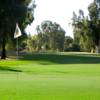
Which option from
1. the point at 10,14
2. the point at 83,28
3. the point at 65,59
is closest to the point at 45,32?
the point at 83,28

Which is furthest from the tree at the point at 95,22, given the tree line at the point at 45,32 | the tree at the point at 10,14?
the tree at the point at 10,14

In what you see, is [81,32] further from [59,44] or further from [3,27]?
[59,44]

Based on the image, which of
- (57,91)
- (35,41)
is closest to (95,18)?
(35,41)

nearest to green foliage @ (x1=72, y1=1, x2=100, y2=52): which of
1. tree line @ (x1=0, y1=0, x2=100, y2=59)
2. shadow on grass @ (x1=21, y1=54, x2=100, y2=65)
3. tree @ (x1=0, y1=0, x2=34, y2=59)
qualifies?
tree line @ (x1=0, y1=0, x2=100, y2=59)

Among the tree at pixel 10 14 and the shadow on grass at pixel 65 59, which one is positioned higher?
the tree at pixel 10 14

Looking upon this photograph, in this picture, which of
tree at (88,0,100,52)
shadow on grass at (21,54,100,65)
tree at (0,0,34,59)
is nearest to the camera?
shadow on grass at (21,54,100,65)

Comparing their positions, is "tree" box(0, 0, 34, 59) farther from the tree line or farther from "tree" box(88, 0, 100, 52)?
"tree" box(88, 0, 100, 52)

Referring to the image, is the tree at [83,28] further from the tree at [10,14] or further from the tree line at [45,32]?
the tree at [10,14]

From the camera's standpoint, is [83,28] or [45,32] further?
[45,32]

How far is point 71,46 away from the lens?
6777 inches

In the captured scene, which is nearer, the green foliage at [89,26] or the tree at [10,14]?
the tree at [10,14]

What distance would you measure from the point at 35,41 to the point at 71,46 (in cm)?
2025

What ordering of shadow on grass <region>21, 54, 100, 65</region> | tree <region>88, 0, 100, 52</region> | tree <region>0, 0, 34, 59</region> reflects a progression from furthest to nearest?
1. tree <region>88, 0, 100, 52</region>
2. tree <region>0, 0, 34, 59</region>
3. shadow on grass <region>21, 54, 100, 65</region>

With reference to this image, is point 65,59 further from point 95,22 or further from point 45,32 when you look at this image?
point 45,32
